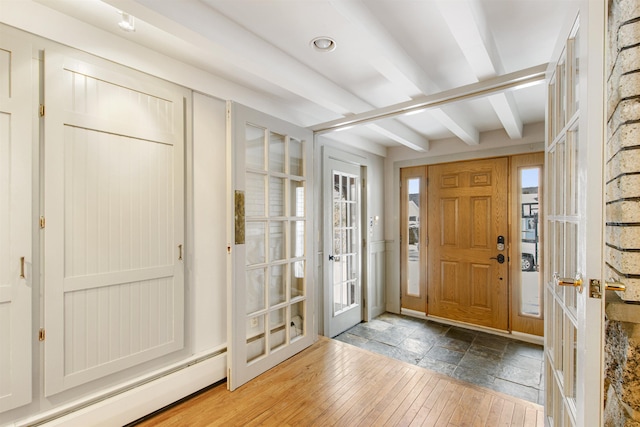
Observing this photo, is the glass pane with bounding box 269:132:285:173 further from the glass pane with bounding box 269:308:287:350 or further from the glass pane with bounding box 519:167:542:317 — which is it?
the glass pane with bounding box 519:167:542:317

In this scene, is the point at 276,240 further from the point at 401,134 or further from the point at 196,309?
the point at 401,134

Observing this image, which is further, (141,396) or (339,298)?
(339,298)

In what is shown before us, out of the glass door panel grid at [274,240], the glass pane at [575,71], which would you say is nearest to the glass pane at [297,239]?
the glass door panel grid at [274,240]

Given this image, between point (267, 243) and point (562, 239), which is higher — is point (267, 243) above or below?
below

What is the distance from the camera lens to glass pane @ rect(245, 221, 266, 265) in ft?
7.58

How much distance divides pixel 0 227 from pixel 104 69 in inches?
39.3

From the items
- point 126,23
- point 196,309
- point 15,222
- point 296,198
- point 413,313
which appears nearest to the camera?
point 15,222

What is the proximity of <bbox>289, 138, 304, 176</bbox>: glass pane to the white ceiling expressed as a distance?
1.46 feet

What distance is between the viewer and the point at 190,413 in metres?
1.88

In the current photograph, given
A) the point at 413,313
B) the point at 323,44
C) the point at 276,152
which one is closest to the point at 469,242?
the point at 413,313

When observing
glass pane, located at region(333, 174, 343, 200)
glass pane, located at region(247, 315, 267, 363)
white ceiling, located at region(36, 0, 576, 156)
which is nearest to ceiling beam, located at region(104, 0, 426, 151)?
white ceiling, located at region(36, 0, 576, 156)

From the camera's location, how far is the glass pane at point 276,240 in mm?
2475

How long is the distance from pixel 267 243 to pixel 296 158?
2.84ft

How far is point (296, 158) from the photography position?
9.07ft
